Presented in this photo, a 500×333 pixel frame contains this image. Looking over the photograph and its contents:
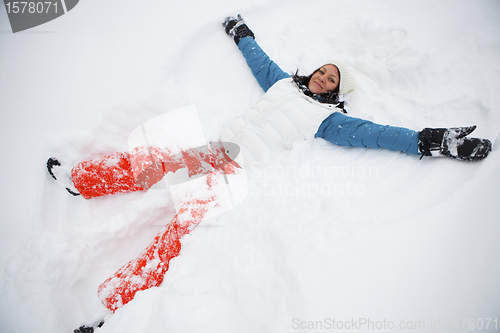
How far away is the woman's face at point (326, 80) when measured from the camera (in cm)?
149

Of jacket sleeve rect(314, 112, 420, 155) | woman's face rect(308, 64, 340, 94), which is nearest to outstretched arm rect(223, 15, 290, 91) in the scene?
woman's face rect(308, 64, 340, 94)

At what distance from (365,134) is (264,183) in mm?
676

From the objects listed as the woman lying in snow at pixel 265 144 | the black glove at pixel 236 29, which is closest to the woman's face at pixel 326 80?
the woman lying in snow at pixel 265 144

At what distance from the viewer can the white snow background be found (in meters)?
0.80

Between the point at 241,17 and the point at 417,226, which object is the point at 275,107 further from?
the point at 241,17

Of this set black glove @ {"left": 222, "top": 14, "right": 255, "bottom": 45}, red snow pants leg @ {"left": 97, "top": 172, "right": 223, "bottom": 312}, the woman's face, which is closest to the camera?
red snow pants leg @ {"left": 97, "top": 172, "right": 223, "bottom": 312}

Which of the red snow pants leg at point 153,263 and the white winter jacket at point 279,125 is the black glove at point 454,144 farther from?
the red snow pants leg at point 153,263

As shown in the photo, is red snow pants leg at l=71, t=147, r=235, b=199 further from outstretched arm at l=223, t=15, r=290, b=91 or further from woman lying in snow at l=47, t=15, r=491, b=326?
outstretched arm at l=223, t=15, r=290, b=91

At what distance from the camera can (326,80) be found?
4.90 ft

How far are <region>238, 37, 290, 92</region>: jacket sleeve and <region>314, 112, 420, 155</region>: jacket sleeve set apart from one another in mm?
552

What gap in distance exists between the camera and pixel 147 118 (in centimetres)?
147

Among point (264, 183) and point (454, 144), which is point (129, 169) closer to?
point (264, 183)

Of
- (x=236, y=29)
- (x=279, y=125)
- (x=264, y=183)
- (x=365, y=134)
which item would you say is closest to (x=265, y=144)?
(x=279, y=125)

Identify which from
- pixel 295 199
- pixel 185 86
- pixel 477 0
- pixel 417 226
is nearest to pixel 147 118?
pixel 185 86
